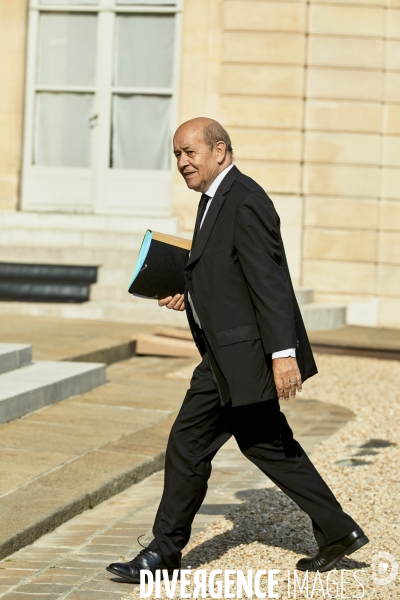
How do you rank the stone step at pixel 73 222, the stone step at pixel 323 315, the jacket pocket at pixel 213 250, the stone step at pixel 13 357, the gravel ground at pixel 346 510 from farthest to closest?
1. the stone step at pixel 73 222
2. the stone step at pixel 323 315
3. the stone step at pixel 13 357
4. the gravel ground at pixel 346 510
5. the jacket pocket at pixel 213 250

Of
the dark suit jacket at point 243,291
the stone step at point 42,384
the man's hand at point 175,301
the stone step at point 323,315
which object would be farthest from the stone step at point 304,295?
the dark suit jacket at point 243,291

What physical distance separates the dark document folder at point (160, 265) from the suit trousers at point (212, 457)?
0.32 m

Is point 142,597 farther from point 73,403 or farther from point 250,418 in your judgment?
point 73,403

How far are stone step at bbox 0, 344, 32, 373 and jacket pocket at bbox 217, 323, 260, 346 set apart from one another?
3.97 meters

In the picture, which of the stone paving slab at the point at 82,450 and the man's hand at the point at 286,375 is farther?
the stone paving slab at the point at 82,450

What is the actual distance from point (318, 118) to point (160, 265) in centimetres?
1008

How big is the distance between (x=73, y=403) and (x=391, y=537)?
11.0 ft

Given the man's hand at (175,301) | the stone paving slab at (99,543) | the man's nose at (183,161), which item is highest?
the man's nose at (183,161)

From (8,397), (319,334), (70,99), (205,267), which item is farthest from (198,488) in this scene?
(70,99)

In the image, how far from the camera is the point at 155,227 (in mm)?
13914

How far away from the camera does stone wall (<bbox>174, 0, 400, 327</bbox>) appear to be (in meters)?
13.7

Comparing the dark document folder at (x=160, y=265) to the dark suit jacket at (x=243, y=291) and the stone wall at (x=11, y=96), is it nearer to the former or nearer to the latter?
the dark suit jacket at (x=243, y=291)

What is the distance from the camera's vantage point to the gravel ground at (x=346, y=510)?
3998 millimetres

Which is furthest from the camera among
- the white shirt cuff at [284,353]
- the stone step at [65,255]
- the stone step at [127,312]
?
the stone step at [65,255]
